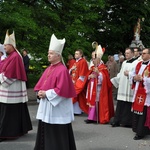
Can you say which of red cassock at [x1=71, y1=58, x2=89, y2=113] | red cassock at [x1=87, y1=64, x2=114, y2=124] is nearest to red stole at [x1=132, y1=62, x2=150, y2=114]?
red cassock at [x1=87, y1=64, x2=114, y2=124]

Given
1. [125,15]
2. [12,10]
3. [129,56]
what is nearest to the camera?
[129,56]

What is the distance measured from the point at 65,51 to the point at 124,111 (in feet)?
22.2

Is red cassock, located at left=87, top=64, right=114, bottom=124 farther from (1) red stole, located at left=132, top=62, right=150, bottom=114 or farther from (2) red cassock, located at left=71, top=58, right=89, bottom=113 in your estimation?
(1) red stole, located at left=132, top=62, right=150, bottom=114

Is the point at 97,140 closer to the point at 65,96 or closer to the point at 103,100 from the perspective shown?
the point at 103,100

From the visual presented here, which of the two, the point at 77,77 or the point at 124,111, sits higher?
the point at 77,77

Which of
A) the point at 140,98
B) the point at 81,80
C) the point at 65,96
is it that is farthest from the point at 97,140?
the point at 81,80

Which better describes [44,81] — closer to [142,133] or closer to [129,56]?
[142,133]

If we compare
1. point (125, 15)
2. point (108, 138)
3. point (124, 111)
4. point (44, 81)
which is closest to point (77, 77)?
point (124, 111)

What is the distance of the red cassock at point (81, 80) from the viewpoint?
9.41 metres

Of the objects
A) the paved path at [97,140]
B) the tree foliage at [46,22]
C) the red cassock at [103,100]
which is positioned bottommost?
the paved path at [97,140]

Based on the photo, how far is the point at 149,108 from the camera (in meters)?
6.80

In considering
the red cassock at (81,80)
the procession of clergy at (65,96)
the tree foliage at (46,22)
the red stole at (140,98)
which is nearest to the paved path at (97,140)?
the procession of clergy at (65,96)

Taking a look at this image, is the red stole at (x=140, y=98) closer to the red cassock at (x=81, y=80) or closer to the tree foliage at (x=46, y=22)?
the red cassock at (x=81, y=80)

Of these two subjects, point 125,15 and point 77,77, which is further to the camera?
point 125,15
